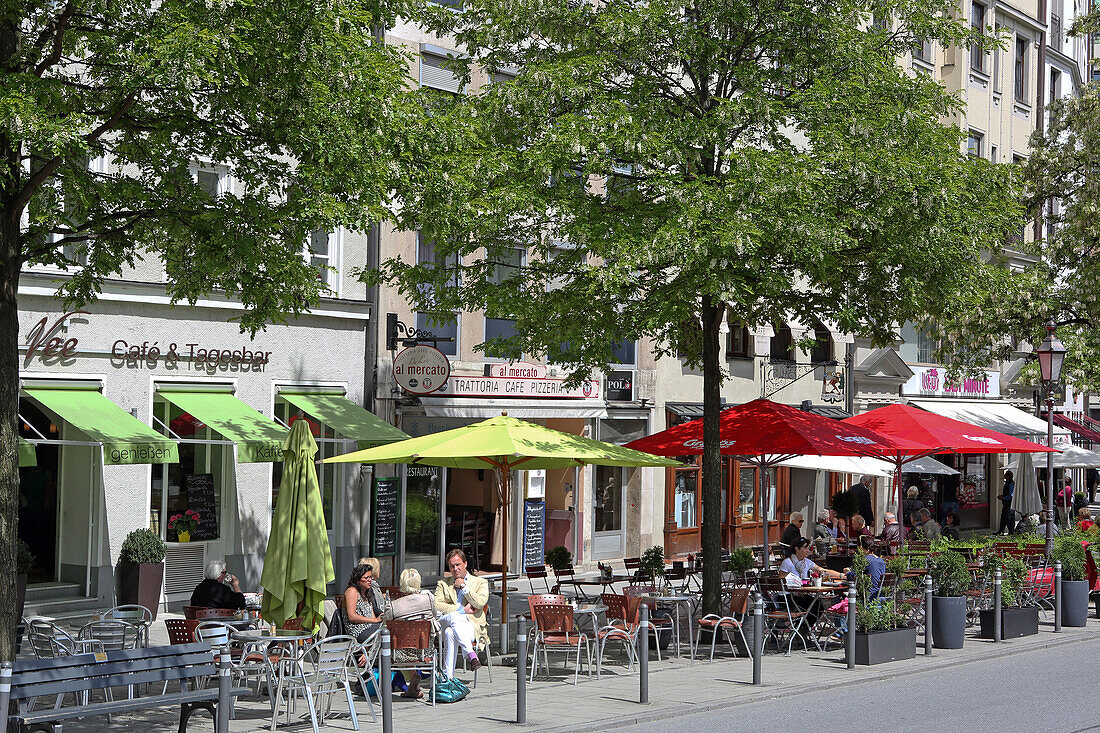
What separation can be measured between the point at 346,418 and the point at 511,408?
3.69m

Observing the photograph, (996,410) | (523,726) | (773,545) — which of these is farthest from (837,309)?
(996,410)

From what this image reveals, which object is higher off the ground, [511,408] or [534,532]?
[511,408]

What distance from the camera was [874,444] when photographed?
16.7 meters

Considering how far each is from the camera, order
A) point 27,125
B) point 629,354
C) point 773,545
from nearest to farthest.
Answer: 1. point 27,125
2. point 629,354
3. point 773,545

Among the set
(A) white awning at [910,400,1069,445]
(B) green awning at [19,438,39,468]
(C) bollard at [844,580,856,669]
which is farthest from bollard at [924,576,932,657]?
(A) white awning at [910,400,1069,445]

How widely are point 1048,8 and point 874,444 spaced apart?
2955 cm

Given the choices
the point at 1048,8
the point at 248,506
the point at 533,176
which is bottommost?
the point at 248,506


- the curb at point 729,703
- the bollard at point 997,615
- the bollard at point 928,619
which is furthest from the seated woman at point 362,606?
the bollard at point 997,615

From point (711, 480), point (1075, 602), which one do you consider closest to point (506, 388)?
point (711, 480)

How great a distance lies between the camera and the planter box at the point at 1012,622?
54.1 feet

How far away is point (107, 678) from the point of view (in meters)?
8.59

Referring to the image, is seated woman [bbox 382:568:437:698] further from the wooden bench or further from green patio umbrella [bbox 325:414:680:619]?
the wooden bench

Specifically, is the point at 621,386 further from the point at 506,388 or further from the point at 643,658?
the point at 643,658

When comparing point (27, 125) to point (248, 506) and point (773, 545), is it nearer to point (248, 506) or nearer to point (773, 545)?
point (248, 506)
